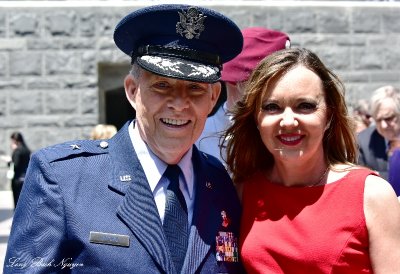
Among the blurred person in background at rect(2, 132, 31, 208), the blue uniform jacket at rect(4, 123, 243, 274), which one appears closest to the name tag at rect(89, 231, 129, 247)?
the blue uniform jacket at rect(4, 123, 243, 274)

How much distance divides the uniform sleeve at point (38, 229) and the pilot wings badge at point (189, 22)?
0.61 meters

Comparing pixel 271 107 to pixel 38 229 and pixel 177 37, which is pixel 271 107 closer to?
pixel 177 37

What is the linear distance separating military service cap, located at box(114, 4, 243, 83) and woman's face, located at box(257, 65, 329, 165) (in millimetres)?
258

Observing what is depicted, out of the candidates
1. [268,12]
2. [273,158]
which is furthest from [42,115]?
[273,158]

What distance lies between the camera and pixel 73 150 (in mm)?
2586

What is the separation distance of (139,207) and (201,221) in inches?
8.8

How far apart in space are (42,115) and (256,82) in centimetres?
845

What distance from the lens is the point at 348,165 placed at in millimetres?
2879

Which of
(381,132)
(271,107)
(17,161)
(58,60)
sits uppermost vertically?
(271,107)

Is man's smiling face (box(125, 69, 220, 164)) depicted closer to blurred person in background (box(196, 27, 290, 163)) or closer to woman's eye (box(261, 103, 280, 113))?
woman's eye (box(261, 103, 280, 113))

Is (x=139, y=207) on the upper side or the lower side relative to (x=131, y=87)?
lower

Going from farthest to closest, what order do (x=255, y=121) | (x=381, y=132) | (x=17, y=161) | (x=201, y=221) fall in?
1. (x=17, y=161)
2. (x=381, y=132)
3. (x=255, y=121)
4. (x=201, y=221)

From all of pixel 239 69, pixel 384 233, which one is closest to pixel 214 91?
pixel 384 233

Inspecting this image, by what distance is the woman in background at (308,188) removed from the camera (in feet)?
8.54
